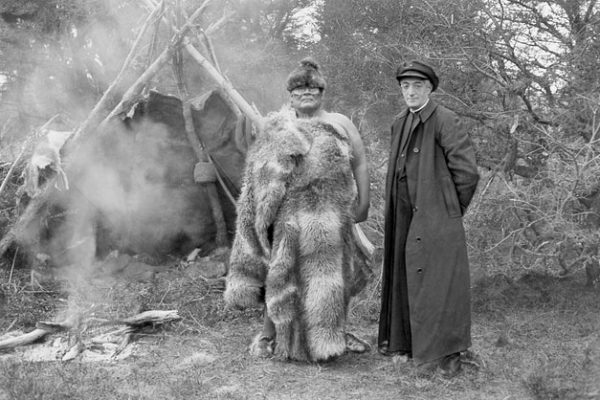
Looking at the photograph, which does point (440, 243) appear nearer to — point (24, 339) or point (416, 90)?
point (416, 90)

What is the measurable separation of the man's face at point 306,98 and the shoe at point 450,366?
5.59 feet

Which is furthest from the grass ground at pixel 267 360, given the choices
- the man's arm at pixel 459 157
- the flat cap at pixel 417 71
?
the flat cap at pixel 417 71

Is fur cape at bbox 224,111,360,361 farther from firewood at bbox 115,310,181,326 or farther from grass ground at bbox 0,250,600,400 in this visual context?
firewood at bbox 115,310,181,326

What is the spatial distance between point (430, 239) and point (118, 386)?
2.00 meters

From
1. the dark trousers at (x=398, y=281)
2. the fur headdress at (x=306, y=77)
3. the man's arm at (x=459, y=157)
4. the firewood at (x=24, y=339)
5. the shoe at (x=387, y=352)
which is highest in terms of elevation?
the fur headdress at (x=306, y=77)

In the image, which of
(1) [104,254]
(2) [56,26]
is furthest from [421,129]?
(2) [56,26]

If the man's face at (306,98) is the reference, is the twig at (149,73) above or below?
above

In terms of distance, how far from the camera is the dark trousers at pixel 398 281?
399cm

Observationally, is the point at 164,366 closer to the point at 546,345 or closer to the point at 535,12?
the point at 546,345

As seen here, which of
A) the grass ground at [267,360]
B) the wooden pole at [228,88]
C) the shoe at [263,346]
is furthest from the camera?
the wooden pole at [228,88]

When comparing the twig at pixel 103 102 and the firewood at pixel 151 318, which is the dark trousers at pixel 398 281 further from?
the twig at pixel 103 102

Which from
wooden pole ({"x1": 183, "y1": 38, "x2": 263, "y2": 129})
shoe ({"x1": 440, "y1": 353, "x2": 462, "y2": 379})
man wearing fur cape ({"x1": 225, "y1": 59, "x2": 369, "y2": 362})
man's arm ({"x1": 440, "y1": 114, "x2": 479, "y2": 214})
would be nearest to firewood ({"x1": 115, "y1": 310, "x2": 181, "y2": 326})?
man wearing fur cape ({"x1": 225, "y1": 59, "x2": 369, "y2": 362})

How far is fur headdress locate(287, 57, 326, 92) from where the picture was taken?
13.3 ft

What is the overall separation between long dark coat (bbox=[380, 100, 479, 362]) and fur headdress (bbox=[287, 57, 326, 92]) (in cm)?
70
